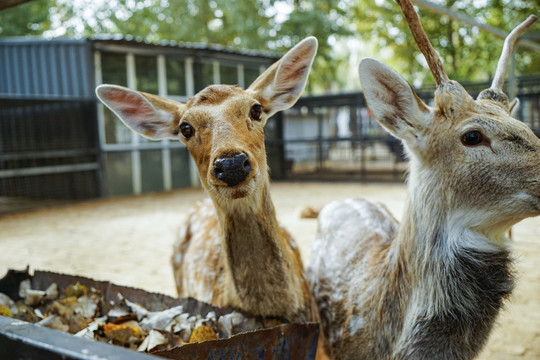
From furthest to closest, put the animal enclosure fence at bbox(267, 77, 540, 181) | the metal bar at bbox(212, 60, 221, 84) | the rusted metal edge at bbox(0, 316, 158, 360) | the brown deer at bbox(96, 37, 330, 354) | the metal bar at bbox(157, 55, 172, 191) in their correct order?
the metal bar at bbox(212, 60, 221, 84) → the animal enclosure fence at bbox(267, 77, 540, 181) → the metal bar at bbox(157, 55, 172, 191) → the brown deer at bbox(96, 37, 330, 354) → the rusted metal edge at bbox(0, 316, 158, 360)

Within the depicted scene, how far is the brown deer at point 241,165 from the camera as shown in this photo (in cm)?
248

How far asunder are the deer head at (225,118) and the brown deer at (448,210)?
74cm

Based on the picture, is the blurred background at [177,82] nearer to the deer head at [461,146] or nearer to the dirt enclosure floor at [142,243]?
the dirt enclosure floor at [142,243]

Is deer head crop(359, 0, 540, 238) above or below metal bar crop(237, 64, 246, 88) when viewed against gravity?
below

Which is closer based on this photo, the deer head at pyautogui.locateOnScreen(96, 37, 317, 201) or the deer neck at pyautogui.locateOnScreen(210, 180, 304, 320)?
the deer head at pyautogui.locateOnScreen(96, 37, 317, 201)

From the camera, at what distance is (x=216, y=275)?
3.26 m

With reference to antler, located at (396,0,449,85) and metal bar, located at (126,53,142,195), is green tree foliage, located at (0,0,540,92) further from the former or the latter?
antler, located at (396,0,449,85)

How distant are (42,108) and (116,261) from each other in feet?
25.6

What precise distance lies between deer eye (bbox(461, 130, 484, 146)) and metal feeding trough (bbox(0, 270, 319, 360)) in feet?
3.58

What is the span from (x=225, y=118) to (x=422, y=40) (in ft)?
3.70

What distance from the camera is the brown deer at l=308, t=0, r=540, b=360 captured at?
6.63 ft

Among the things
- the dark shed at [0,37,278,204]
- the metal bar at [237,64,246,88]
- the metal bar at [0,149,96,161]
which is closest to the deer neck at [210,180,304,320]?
the dark shed at [0,37,278,204]

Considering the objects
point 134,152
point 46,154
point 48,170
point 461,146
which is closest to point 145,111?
point 461,146

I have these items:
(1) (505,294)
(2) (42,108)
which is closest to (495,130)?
(1) (505,294)
